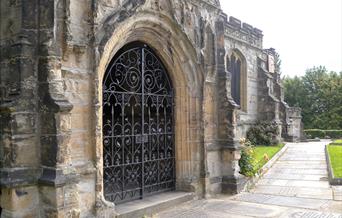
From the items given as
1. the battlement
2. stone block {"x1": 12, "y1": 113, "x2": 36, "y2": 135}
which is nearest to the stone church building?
stone block {"x1": 12, "y1": 113, "x2": 36, "y2": 135}

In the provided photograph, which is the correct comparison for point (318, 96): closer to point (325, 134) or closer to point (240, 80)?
point (325, 134)

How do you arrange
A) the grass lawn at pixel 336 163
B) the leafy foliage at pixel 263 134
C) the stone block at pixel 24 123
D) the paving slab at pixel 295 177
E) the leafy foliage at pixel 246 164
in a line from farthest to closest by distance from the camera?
the leafy foliage at pixel 263 134 → the paving slab at pixel 295 177 → the grass lawn at pixel 336 163 → the leafy foliage at pixel 246 164 → the stone block at pixel 24 123

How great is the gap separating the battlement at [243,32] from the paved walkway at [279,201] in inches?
400

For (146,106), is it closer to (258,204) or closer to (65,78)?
(65,78)

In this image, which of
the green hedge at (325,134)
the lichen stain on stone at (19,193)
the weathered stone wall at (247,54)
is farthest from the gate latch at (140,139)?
the green hedge at (325,134)

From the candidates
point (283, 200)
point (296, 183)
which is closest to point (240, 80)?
point (296, 183)

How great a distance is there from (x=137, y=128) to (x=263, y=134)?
14.6m

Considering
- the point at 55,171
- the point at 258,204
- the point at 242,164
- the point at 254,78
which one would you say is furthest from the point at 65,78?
the point at 254,78

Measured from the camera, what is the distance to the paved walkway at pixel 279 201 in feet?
23.0

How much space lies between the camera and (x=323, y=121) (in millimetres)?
41750

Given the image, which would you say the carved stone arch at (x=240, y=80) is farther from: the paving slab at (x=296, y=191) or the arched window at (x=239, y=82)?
the paving slab at (x=296, y=191)

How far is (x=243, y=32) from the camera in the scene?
21.2 metres

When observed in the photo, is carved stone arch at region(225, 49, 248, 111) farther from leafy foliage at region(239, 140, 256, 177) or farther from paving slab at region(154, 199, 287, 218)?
paving slab at region(154, 199, 287, 218)

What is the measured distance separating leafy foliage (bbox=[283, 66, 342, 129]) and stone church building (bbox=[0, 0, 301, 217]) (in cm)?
3625
